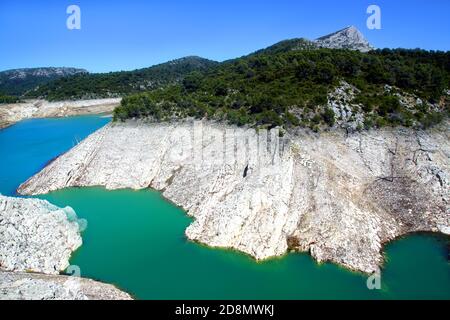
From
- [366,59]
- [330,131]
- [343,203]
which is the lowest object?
[343,203]

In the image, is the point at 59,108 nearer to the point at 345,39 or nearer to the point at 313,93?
the point at 345,39

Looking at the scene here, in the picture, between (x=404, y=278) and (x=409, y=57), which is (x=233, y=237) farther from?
(x=409, y=57)

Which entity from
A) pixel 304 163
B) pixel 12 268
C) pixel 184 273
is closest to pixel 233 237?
pixel 184 273

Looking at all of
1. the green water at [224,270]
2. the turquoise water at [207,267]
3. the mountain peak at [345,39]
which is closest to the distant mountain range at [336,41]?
the mountain peak at [345,39]

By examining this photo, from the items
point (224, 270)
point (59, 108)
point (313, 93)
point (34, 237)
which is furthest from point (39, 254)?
point (59, 108)

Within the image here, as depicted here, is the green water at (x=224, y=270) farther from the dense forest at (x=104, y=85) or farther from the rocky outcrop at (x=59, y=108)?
the dense forest at (x=104, y=85)

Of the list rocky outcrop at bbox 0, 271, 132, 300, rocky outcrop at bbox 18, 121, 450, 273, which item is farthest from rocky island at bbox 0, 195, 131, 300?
rocky outcrop at bbox 18, 121, 450, 273
